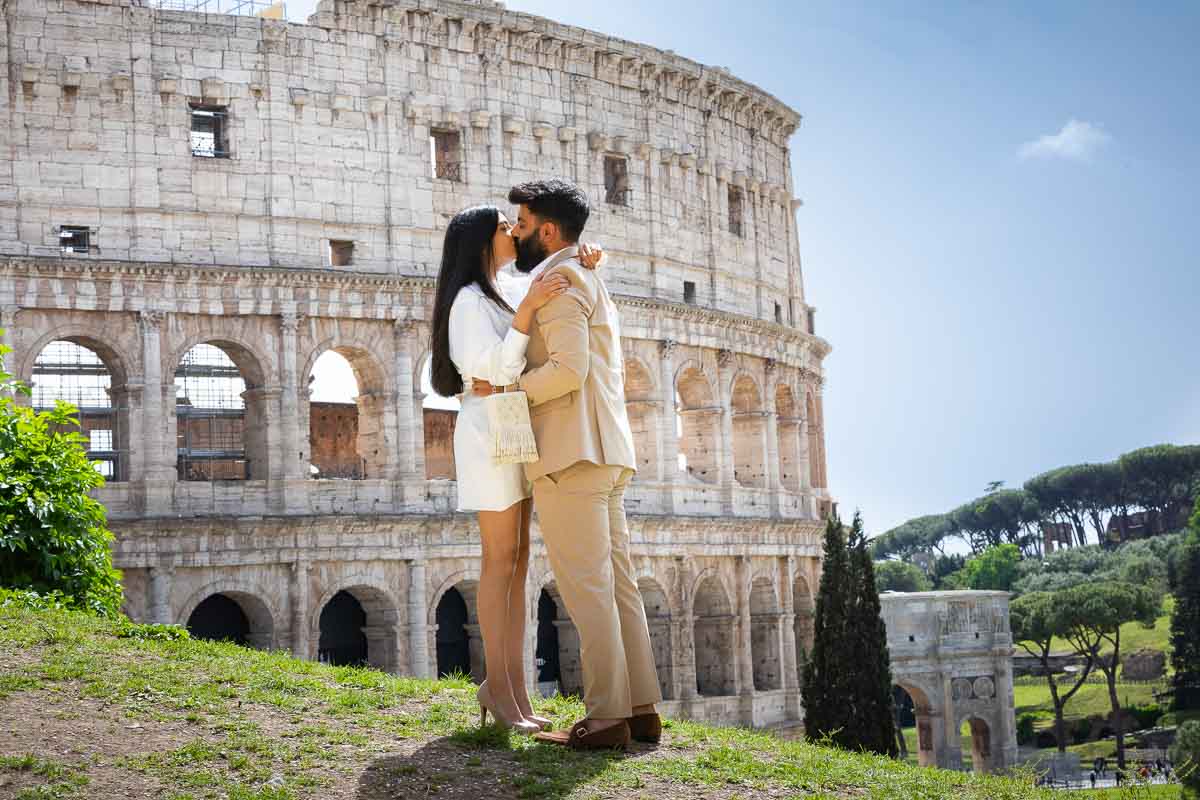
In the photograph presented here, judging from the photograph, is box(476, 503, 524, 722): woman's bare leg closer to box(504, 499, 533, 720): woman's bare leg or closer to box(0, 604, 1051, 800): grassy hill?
box(504, 499, 533, 720): woman's bare leg

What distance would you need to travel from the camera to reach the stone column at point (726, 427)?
3856 cm

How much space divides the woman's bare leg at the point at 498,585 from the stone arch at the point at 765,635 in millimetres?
30610

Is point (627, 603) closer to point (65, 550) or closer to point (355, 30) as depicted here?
point (65, 550)

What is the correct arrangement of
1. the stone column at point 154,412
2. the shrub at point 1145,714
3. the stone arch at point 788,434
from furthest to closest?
the shrub at point 1145,714 < the stone arch at point 788,434 < the stone column at point 154,412

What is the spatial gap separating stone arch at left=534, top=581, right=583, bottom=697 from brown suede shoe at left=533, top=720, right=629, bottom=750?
25256 millimetres

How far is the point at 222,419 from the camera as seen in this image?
3603cm

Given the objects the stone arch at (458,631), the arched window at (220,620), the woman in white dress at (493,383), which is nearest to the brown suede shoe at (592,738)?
the woman in white dress at (493,383)

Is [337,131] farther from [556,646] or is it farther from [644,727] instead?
[644,727]

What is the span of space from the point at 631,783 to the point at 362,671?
4.03 metres

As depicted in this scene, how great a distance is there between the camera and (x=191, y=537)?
29.8m

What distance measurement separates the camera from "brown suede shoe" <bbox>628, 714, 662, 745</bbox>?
9.44 m

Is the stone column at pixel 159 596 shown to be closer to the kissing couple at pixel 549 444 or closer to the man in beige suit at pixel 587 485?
the kissing couple at pixel 549 444

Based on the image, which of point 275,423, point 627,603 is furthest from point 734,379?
point 627,603

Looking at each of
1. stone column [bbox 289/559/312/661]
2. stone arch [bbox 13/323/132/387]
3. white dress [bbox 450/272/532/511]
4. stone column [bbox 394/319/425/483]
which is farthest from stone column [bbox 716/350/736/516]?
white dress [bbox 450/272/532/511]
